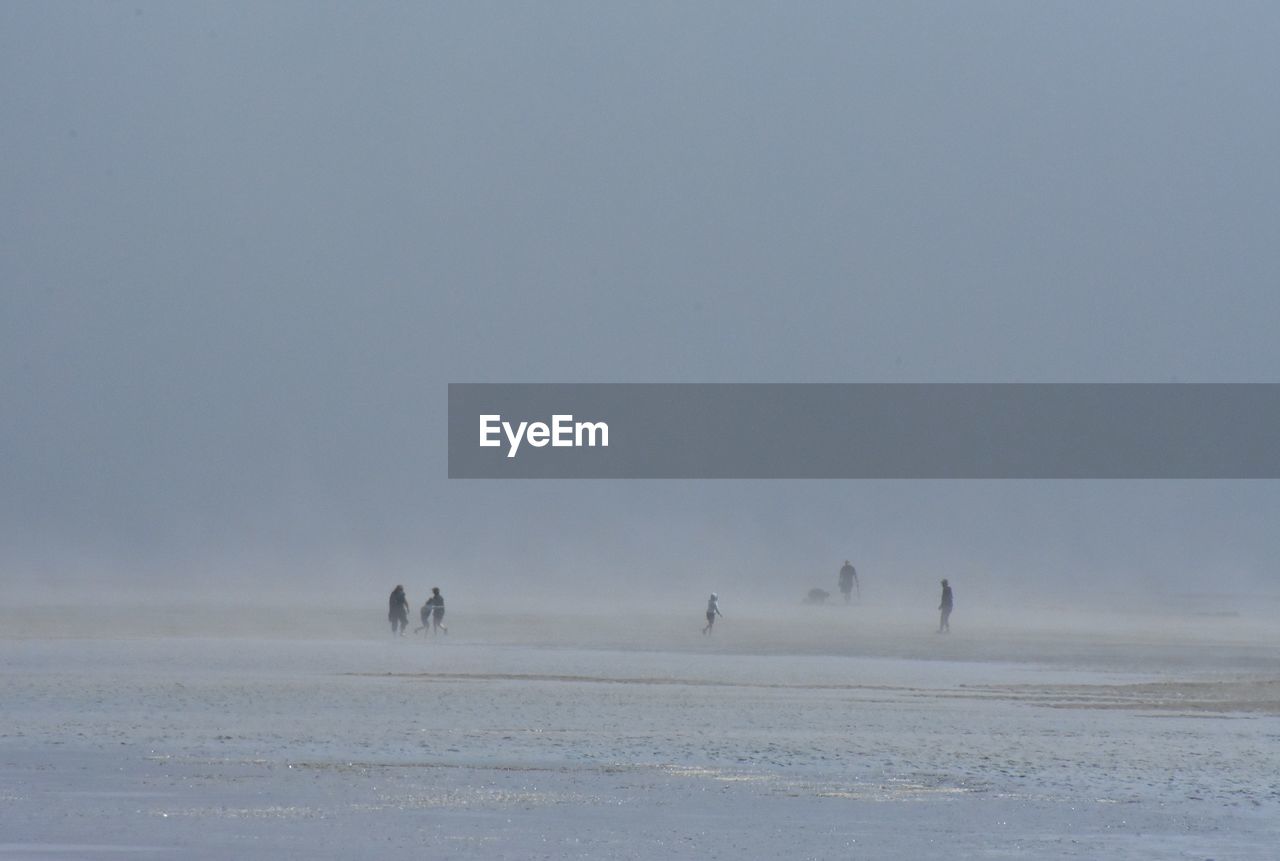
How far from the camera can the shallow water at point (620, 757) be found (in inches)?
494

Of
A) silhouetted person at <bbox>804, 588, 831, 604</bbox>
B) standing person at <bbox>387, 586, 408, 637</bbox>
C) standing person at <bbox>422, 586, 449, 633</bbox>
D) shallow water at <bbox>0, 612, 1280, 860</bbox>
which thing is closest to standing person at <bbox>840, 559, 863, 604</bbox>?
silhouetted person at <bbox>804, 588, 831, 604</bbox>

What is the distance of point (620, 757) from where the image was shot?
55.1 feet

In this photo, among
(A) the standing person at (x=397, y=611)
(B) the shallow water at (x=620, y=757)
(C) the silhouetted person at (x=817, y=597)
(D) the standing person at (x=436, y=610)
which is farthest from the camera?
(C) the silhouetted person at (x=817, y=597)

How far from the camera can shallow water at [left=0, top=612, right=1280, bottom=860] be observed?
12.5 m

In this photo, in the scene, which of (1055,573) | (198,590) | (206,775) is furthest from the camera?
(1055,573)

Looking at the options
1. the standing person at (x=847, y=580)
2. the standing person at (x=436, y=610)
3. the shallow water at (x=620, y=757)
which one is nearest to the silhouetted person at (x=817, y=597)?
the standing person at (x=847, y=580)

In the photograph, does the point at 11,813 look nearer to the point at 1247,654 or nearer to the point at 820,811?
the point at 820,811

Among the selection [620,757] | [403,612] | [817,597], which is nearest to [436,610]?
[403,612]

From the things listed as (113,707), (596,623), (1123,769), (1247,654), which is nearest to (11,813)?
(113,707)

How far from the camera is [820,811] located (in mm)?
13844

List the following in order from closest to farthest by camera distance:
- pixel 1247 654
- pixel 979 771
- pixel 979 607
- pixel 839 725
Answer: pixel 979 771
pixel 839 725
pixel 1247 654
pixel 979 607

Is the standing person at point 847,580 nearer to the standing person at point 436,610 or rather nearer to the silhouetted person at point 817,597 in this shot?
the silhouetted person at point 817,597

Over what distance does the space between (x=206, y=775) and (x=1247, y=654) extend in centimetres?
2781

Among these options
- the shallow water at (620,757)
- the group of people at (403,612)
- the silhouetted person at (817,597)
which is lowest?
the shallow water at (620,757)
